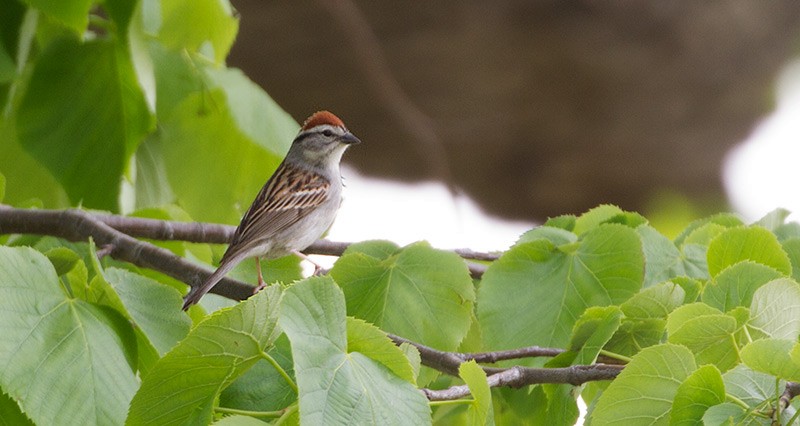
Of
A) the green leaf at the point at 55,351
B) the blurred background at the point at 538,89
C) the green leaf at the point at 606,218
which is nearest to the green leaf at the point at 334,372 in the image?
the green leaf at the point at 55,351

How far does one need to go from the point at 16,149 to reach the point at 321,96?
6.98ft

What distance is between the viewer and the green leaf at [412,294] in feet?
5.42

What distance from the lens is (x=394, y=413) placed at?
45.4 inches

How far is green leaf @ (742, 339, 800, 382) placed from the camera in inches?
46.9

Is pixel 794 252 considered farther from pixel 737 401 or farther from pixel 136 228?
pixel 136 228

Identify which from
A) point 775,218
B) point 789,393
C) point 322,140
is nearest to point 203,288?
point 789,393

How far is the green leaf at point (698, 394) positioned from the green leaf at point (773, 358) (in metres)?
0.04

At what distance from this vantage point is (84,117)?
7.70 ft

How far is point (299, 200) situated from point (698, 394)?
5.18 feet

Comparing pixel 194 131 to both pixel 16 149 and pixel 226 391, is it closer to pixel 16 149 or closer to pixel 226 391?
pixel 16 149

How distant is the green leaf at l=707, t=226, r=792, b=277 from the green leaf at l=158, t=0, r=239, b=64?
1175 millimetres

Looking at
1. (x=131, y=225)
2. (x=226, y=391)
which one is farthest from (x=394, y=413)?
(x=131, y=225)

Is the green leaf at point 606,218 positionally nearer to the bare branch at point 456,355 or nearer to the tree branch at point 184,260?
the tree branch at point 184,260

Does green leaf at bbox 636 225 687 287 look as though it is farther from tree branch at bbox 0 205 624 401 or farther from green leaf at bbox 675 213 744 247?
tree branch at bbox 0 205 624 401
